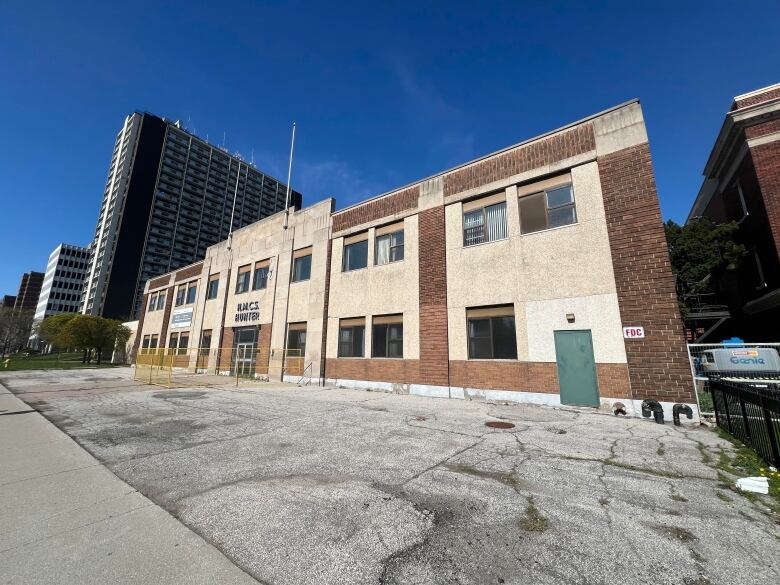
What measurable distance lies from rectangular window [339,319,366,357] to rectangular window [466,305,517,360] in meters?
5.99

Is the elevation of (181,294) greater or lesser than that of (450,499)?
greater

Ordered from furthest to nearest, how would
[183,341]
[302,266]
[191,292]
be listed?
[191,292]
[183,341]
[302,266]

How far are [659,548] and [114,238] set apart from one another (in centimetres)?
11713

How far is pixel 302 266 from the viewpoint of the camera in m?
21.4

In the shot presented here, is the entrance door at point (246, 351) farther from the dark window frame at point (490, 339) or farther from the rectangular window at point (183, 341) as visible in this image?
the dark window frame at point (490, 339)

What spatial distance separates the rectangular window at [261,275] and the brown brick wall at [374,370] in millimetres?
9246

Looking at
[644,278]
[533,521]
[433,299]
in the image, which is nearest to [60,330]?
[433,299]

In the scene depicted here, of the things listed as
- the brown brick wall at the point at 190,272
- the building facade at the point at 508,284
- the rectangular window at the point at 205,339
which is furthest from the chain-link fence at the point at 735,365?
the brown brick wall at the point at 190,272

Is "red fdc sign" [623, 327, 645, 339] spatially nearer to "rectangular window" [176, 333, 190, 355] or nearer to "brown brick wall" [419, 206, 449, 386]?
"brown brick wall" [419, 206, 449, 386]

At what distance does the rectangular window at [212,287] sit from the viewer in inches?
1132

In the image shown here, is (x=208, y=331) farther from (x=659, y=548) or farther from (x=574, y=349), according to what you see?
(x=659, y=548)

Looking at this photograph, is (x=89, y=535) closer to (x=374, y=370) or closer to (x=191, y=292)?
(x=374, y=370)

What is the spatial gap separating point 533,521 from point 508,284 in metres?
10.2

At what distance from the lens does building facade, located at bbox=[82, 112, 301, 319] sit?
88188mm
